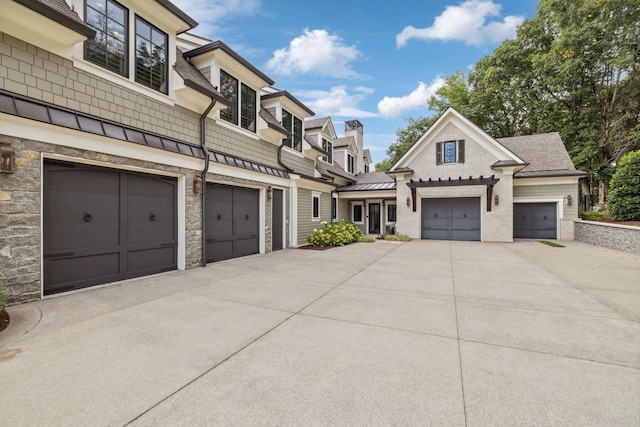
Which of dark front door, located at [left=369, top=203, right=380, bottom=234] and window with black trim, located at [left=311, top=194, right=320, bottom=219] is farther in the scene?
dark front door, located at [left=369, top=203, right=380, bottom=234]

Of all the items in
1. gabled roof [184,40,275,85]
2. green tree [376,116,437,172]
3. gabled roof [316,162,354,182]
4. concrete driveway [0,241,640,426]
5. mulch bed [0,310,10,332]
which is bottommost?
concrete driveway [0,241,640,426]

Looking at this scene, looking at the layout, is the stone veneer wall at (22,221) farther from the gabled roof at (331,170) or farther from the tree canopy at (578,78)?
the tree canopy at (578,78)

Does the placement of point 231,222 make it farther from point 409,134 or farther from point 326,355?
point 409,134

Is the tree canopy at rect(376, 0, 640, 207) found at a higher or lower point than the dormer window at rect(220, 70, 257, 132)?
higher

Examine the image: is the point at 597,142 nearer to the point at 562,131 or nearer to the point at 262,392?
the point at 562,131

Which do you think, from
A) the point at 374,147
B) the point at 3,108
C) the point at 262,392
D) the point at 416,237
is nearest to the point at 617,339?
the point at 262,392

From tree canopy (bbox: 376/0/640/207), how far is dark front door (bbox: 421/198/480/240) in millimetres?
11318

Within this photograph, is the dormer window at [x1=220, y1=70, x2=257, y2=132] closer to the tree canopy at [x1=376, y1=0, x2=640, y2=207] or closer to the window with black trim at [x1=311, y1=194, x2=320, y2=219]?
the window with black trim at [x1=311, y1=194, x2=320, y2=219]

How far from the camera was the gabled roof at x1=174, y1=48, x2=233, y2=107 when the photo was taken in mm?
7137

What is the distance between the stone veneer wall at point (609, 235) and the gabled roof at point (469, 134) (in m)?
4.14

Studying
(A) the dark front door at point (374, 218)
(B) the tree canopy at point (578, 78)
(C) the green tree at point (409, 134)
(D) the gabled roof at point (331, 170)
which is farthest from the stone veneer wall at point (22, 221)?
(C) the green tree at point (409, 134)

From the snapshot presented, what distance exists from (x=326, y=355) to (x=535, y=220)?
17.3m

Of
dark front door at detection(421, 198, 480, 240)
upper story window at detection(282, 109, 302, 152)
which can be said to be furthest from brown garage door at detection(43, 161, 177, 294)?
dark front door at detection(421, 198, 480, 240)

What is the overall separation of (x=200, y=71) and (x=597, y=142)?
82.9 ft
